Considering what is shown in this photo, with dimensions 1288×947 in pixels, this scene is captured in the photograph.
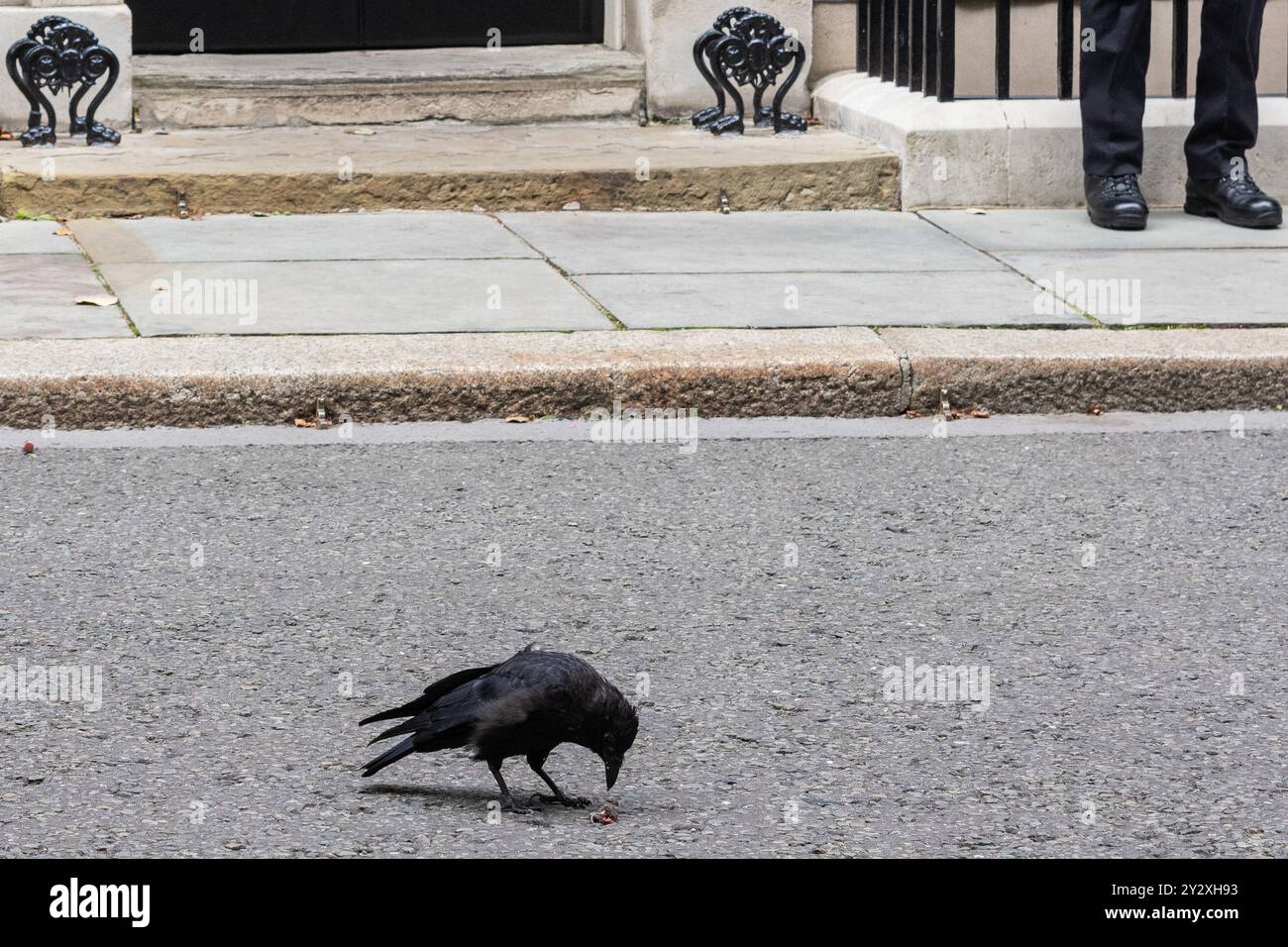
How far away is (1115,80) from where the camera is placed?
801cm

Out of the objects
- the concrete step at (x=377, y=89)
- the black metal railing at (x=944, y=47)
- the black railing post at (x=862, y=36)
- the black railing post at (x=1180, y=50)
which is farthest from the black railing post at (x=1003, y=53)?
the concrete step at (x=377, y=89)

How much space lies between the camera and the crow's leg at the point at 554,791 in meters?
3.12

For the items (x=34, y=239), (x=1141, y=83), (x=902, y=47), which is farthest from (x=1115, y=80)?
(x=34, y=239)

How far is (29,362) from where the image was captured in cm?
570

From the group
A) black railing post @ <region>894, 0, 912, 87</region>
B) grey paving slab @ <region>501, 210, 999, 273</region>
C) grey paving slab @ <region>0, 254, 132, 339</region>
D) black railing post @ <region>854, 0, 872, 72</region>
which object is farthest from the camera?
black railing post @ <region>854, 0, 872, 72</region>

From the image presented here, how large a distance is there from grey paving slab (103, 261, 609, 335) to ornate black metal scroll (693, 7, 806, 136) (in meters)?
2.43

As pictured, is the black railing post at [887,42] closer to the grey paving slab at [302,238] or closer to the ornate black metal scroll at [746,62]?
the ornate black metal scroll at [746,62]

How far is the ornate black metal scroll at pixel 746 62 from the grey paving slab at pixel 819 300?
8.17 feet

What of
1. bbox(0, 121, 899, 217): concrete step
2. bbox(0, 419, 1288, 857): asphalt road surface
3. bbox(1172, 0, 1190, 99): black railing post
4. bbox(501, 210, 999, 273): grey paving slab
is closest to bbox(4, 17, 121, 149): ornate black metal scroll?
bbox(0, 121, 899, 217): concrete step

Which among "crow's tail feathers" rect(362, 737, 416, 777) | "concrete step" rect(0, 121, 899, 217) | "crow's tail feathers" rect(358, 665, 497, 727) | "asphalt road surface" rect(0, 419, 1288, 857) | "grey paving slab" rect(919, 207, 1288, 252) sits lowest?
"asphalt road surface" rect(0, 419, 1288, 857)

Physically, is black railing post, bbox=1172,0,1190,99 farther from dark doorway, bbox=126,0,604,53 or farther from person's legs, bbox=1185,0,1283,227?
dark doorway, bbox=126,0,604,53

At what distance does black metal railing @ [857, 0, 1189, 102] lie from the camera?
28.5 feet
